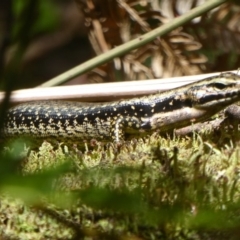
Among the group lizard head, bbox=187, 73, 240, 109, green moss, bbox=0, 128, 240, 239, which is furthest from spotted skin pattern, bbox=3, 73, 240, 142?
green moss, bbox=0, 128, 240, 239

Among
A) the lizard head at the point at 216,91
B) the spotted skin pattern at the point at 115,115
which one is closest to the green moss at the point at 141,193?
the lizard head at the point at 216,91

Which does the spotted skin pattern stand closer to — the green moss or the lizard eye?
the lizard eye

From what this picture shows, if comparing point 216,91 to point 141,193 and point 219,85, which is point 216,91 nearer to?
point 219,85

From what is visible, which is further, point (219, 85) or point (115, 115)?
point (115, 115)

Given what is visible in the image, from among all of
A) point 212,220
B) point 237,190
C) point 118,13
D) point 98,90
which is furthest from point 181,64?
point 212,220

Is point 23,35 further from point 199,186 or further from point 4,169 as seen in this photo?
point 199,186

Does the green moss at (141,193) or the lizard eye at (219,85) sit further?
the lizard eye at (219,85)

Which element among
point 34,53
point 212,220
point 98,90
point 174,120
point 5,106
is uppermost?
point 34,53

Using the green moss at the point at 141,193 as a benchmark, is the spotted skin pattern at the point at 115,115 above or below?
above

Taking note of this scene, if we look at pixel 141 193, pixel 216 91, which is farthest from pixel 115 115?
pixel 141 193

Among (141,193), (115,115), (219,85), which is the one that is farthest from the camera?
(115,115)

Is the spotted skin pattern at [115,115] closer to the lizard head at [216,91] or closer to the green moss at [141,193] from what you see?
the lizard head at [216,91]
